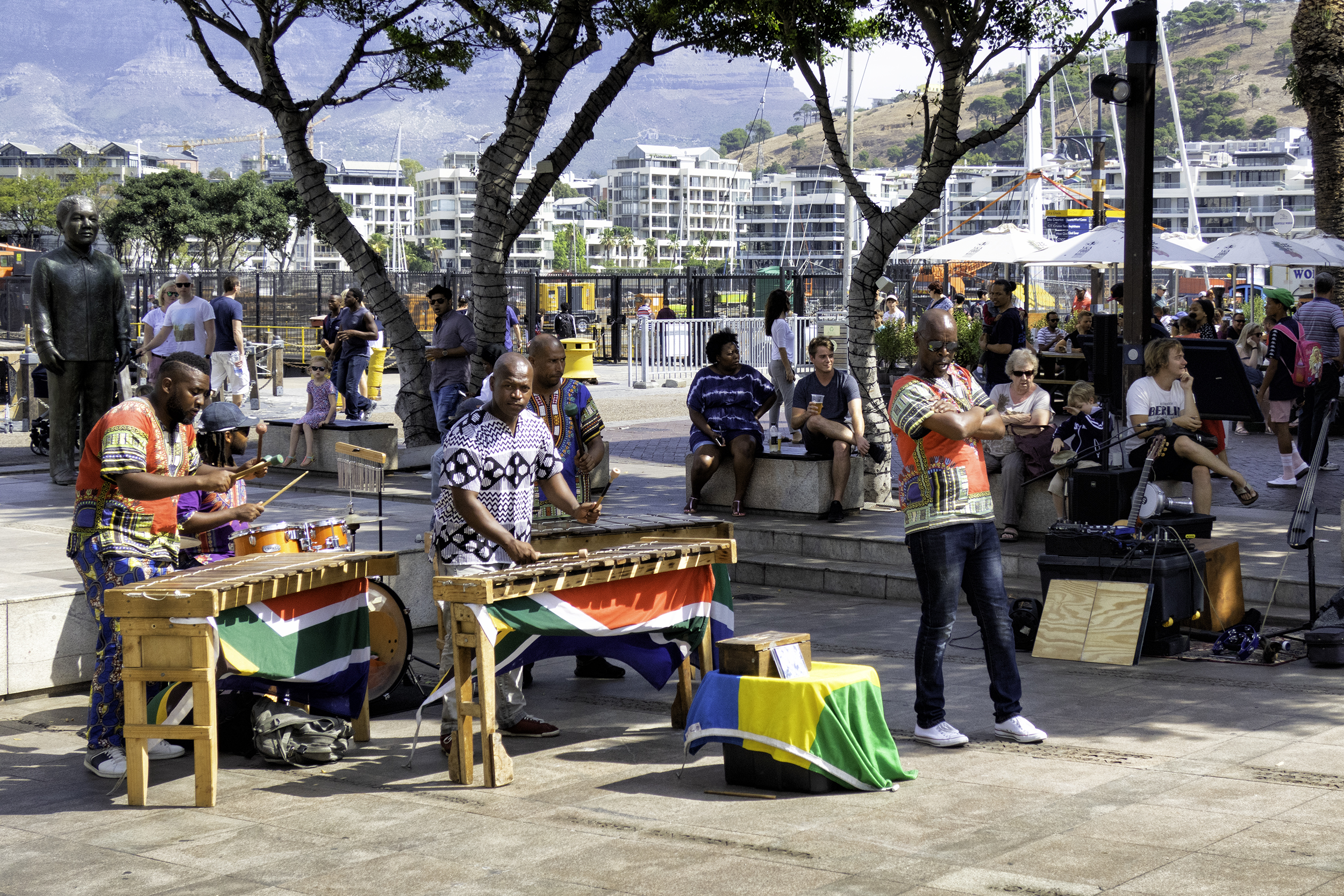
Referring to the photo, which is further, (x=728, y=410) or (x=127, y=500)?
(x=728, y=410)

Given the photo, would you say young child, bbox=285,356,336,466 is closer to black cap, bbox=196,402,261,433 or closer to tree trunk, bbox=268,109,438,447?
tree trunk, bbox=268,109,438,447

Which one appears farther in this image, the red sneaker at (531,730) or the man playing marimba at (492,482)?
the red sneaker at (531,730)

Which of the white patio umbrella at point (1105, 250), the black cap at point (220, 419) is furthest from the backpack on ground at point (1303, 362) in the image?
the black cap at point (220, 419)

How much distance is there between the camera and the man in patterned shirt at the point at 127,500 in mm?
5957

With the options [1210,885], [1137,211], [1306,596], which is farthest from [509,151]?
[1210,885]

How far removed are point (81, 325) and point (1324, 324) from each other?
12497 mm

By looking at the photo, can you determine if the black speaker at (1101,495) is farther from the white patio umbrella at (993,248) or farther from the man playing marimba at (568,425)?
the white patio umbrella at (993,248)

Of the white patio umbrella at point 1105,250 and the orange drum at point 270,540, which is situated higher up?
the white patio umbrella at point 1105,250

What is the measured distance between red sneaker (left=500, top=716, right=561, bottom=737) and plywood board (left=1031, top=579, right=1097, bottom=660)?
3091 millimetres

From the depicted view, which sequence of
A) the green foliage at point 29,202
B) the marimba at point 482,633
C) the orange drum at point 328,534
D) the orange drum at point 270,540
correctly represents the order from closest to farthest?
the marimba at point 482,633 < the orange drum at point 270,540 < the orange drum at point 328,534 < the green foliage at point 29,202

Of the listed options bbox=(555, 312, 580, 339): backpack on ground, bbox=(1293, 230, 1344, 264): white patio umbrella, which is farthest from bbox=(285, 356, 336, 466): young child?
bbox=(555, 312, 580, 339): backpack on ground

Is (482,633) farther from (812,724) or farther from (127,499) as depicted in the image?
(127,499)

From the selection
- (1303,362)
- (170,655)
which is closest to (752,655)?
(170,655)

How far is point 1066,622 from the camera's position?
8.34 meters
